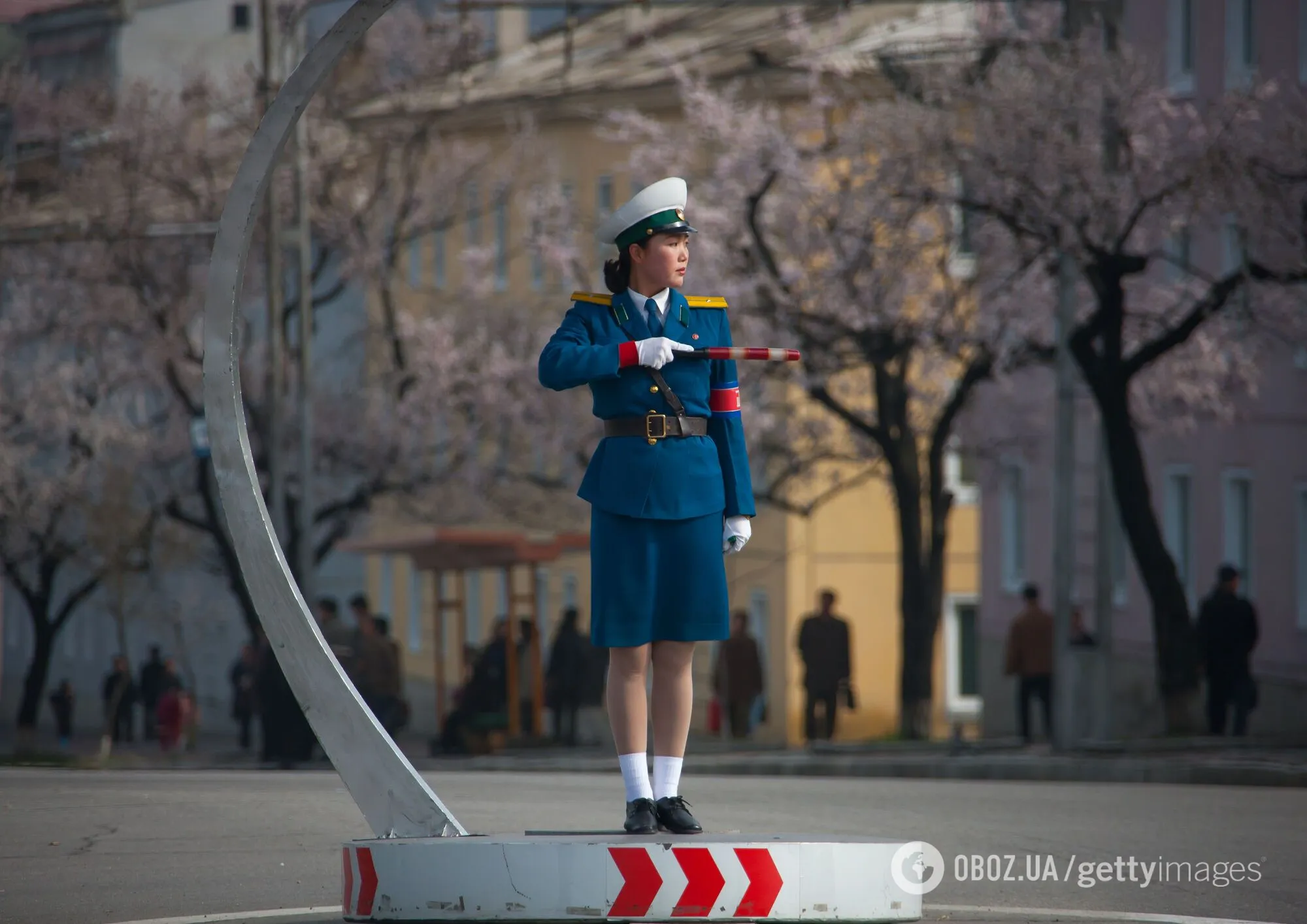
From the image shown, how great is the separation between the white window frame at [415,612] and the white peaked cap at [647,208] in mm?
49984

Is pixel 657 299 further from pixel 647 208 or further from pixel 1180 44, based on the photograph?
pixel 1180 44

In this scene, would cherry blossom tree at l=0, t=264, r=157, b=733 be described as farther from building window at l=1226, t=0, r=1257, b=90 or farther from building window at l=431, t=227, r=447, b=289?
building window at l=1226, t=0, r=1257, b=90

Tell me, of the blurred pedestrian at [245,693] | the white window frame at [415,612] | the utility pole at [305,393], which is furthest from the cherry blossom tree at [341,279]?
the white window frame at [415,612]

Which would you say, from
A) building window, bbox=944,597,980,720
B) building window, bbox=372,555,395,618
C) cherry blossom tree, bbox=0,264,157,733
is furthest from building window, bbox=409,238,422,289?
building window, bbox=944,597,980,720

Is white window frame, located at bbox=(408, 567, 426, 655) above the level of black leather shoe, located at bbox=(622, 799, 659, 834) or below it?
below

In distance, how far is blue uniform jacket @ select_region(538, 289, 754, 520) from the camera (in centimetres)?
780

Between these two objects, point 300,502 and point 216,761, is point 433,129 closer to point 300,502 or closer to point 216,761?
point 300,502

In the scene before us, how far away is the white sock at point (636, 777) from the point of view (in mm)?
7832

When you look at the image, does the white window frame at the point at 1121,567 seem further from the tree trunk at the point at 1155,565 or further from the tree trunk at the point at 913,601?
the tree trunk at the point at 1155,565

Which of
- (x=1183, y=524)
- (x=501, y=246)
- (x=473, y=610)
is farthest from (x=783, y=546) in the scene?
(x=1183, y=524)

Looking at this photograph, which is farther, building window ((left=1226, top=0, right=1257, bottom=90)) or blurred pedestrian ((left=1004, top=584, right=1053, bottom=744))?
building window ((left=1226, top=0, right=1257, bottom=90))

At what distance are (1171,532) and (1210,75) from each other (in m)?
6.20

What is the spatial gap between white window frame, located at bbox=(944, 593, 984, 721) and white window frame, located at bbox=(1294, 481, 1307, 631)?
15667 millimetres

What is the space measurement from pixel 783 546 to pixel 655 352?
133 ft
